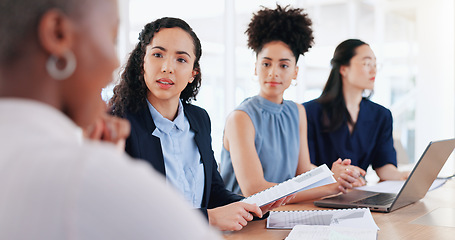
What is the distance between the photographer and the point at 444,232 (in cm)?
145

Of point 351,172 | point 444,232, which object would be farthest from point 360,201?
point 444,232

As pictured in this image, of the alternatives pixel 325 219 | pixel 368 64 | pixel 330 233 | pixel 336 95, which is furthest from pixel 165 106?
pixel 368 64

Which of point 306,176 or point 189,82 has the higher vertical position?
point 189,82

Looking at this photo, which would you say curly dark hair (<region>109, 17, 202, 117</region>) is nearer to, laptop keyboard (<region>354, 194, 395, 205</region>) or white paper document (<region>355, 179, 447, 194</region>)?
laptop keyboard (<region>354, 194, 395, 205</region>)

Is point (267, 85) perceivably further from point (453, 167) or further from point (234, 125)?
point (453, 167)

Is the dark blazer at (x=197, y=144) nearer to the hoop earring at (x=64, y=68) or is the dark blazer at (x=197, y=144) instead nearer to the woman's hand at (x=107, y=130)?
the woman's hand at (x=107, y=130)

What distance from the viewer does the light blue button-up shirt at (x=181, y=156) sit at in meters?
1.80

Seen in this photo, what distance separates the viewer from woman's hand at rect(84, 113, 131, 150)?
724 mm

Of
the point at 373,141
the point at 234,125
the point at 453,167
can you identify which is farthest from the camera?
the point at 453,167

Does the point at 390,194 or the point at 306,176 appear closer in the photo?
the point at 306,176

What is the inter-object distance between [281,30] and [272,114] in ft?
1.44

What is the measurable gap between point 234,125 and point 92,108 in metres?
1.67

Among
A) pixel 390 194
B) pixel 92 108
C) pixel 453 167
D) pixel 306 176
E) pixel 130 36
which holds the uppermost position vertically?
pixel 130 36

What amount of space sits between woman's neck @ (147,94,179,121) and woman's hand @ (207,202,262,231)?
1.69ft
